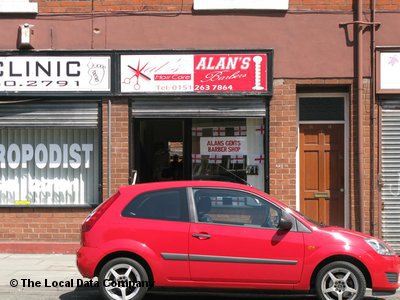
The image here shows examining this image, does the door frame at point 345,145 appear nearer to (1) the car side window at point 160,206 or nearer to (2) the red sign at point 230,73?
(2) the red sign at point 230,73

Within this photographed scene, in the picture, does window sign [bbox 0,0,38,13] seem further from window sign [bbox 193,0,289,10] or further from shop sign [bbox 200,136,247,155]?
shop sign [bbox 200,136,247,155]

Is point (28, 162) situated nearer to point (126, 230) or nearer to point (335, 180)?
point (126, 230)

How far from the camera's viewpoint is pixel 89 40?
414 inches

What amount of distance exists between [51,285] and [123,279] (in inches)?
68.2

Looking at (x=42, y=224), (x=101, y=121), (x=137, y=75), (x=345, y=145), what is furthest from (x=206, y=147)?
(x=42, y=224)

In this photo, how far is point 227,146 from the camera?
35.2 feet

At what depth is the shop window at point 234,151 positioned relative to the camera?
35.0 ft

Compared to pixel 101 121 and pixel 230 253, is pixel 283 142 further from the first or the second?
pixel 230 253

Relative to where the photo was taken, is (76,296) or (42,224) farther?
(42,224)

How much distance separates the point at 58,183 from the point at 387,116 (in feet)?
20.7

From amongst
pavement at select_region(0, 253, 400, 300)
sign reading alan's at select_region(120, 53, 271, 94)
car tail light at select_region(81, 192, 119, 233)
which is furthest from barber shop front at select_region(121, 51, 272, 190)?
car tail light at select_region(81, 192, 119, 233)

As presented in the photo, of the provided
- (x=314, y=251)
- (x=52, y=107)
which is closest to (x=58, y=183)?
(x=52, y=107)

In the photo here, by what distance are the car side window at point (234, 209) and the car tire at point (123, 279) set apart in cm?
96

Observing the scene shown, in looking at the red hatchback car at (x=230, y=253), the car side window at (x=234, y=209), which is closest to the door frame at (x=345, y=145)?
the red hatchback car at (x=230, y=253)
